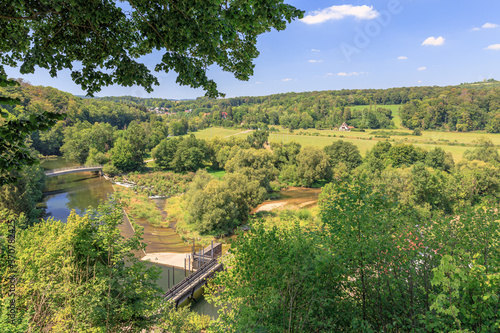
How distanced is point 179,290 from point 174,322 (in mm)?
5603

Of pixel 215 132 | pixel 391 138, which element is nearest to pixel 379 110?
pixel 391 138

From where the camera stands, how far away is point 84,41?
3.83 meters

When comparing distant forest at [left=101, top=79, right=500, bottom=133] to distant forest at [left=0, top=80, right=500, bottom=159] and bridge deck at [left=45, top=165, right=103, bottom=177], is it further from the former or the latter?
bridge deck at [left=45, top=165, right=103, bottom=177]

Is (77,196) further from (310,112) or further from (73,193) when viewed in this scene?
(310,112)

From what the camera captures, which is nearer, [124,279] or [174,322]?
[124,279]

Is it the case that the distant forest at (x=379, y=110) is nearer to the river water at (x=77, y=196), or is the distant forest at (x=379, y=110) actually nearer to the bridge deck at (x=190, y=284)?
the river water at (x=77, y=196)

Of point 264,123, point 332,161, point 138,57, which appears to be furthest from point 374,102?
point 138,57

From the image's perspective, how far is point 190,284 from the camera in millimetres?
14102

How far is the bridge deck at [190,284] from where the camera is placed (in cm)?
1310

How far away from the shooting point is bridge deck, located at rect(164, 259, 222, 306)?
13102 millimetres

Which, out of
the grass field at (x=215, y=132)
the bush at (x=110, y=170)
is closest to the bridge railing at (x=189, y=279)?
the bush at (x=110, y=170)

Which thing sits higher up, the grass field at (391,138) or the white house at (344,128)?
the white house at (344,128)

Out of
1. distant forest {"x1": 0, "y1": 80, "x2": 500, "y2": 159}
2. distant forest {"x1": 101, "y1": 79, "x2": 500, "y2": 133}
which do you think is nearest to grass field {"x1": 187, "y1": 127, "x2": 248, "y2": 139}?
distant forest {"x1": 0, "y1": 80, "x2": 500, "y2": 159}

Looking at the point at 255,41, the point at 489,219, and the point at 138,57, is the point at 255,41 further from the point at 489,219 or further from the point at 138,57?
the point at 489,219
